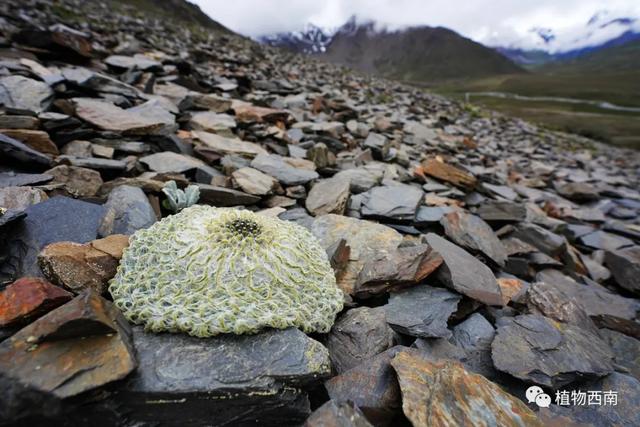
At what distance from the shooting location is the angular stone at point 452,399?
8.20 feet

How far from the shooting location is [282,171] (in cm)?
638

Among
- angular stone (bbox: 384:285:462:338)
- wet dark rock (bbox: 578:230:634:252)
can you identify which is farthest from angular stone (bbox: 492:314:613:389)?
wet dark rock (bbox: 578:230:634:252)

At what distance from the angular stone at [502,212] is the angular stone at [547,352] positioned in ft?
10.8

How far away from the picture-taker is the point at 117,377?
2248mm

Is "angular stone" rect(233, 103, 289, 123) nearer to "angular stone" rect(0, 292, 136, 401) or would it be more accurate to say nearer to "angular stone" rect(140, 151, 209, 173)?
"angular stone" rect(140, 151, 209, 173)

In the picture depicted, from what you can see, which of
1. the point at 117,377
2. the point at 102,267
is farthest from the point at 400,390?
the point at 102,267

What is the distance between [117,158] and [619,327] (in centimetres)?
770

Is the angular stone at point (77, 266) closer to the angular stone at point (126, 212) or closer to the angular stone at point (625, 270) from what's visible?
the angular stone at point (126, 212)

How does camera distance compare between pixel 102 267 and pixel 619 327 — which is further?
pixel 619 327

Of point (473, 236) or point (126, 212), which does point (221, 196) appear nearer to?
point (126, 212)

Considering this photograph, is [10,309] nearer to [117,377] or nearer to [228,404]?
[117,377]

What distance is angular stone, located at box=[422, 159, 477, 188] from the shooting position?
8.16 meters

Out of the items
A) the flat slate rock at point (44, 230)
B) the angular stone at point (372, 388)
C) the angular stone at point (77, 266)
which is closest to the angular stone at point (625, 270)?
the angular stone at point (372, 388)

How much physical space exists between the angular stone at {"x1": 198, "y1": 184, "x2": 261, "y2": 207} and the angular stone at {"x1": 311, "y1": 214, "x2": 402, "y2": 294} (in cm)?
116
